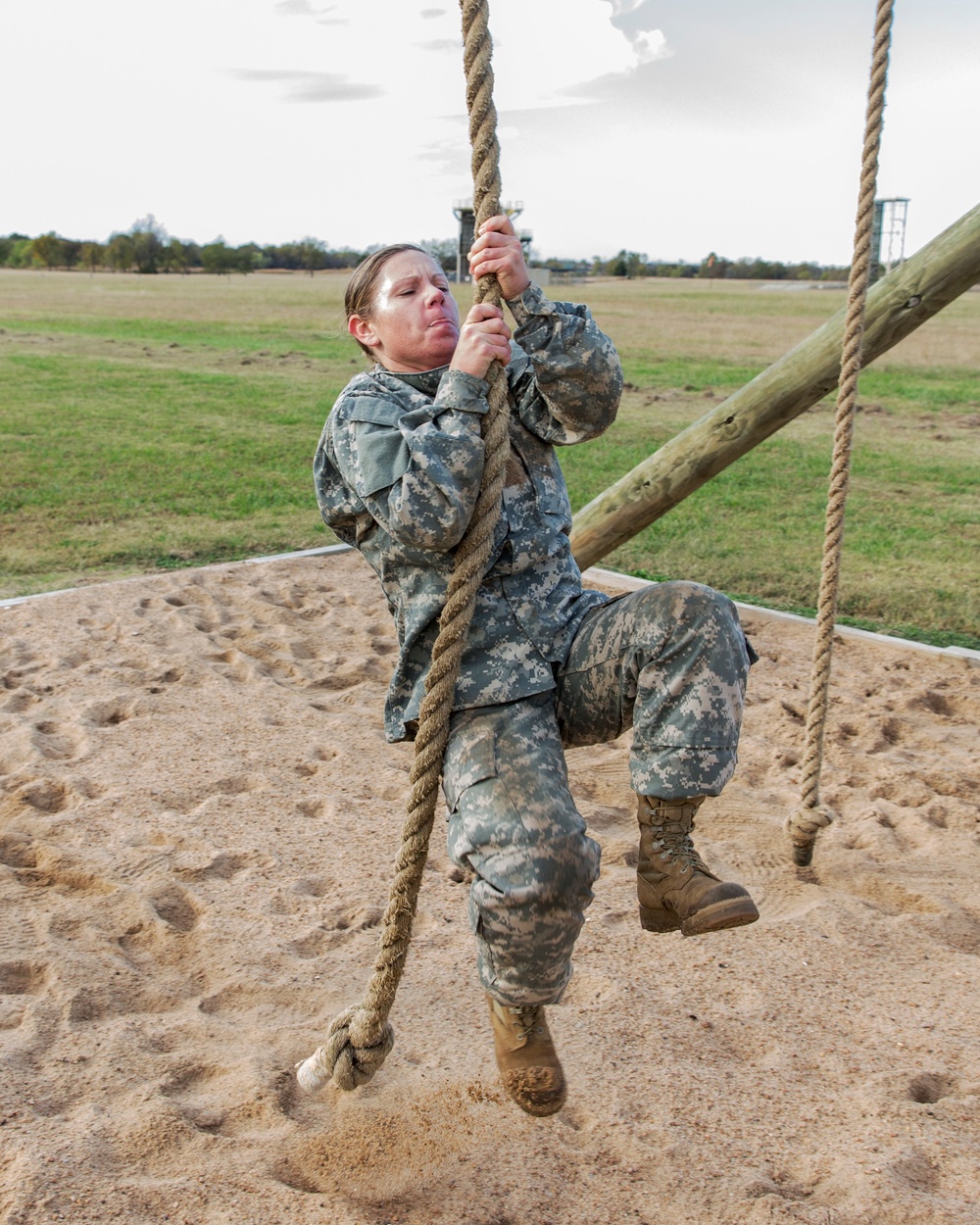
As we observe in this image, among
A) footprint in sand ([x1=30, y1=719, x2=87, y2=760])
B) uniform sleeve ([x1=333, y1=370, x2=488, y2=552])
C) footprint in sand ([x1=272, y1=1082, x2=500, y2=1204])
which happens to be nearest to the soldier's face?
uniform sleeve ([x1=333, y1=370, x2=488, y2=552])

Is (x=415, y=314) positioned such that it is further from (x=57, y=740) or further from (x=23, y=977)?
(x=57, y=740)

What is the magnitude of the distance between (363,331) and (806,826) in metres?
1.91

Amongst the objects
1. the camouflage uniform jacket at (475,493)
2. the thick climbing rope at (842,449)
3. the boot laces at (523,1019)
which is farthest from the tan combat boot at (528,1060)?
Result: the thick climbing rope at (842,449)

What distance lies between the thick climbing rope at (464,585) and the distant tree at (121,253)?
66237 mm

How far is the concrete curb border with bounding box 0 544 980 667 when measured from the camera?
5371mm

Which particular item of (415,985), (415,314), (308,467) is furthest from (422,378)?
(308,467)

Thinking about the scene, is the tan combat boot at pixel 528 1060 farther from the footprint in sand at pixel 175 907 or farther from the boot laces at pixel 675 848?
the footprint in sand at pixel 175 907

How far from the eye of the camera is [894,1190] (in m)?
2.32

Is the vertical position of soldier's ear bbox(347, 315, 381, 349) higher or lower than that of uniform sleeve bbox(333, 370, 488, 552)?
higher

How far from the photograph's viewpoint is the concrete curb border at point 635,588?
17.6ft

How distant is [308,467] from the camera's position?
1040cm

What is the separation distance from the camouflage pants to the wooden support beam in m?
1.76

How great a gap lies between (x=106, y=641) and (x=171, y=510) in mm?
3394

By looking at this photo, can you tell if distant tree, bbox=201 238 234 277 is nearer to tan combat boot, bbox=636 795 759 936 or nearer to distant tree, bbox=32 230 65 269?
distant tree, bbox=32 230 65 269
